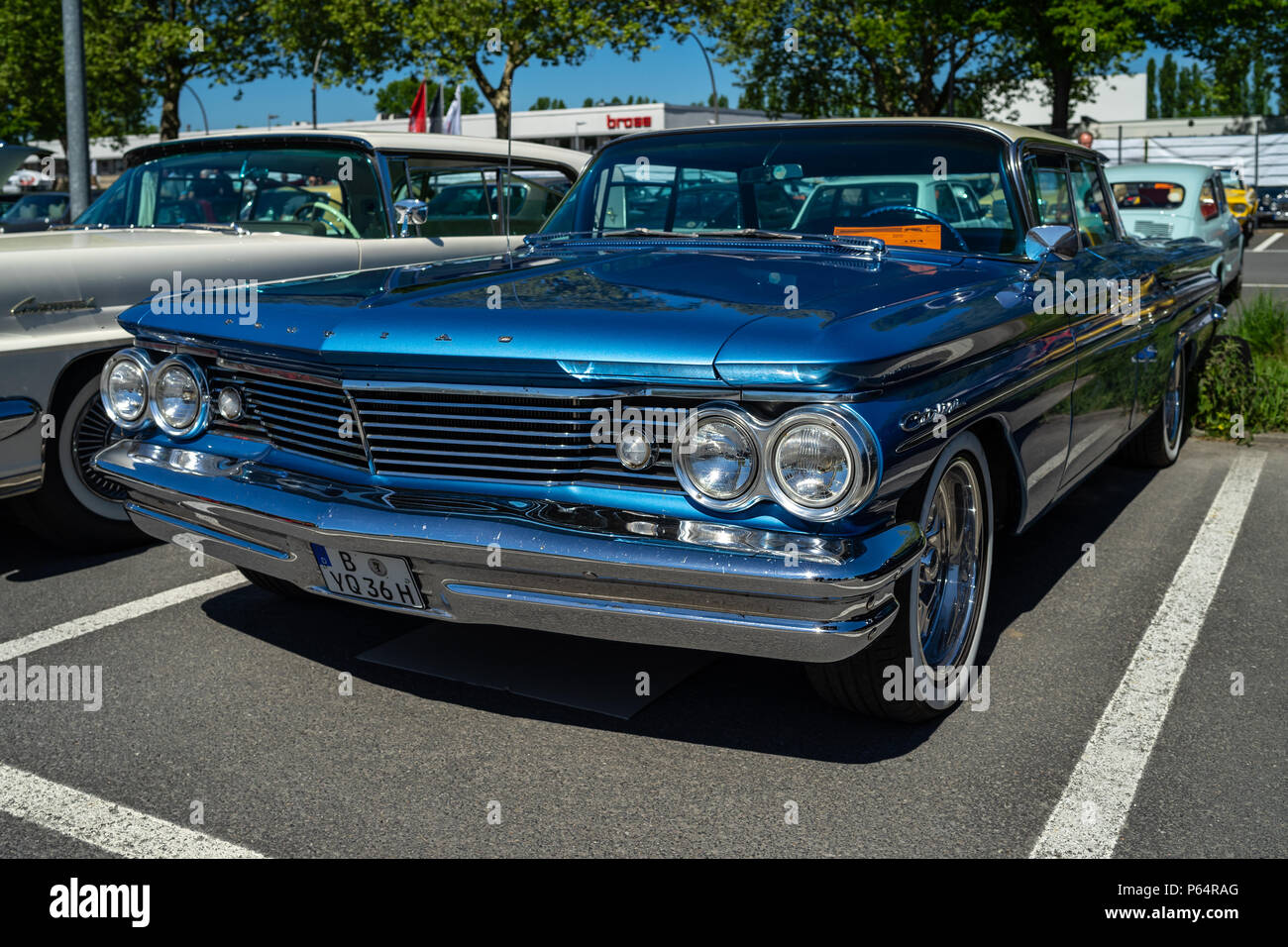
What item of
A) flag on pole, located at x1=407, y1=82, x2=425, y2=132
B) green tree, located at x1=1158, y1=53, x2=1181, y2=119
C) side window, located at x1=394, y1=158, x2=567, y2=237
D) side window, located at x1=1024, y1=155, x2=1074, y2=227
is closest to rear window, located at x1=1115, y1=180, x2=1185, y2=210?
side window, located at x1=394, y1=158, x2=567, y2=237

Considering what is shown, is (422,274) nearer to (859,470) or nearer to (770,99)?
(859,470)

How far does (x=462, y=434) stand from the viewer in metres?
2.95

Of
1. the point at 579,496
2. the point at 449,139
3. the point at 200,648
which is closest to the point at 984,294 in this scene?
the point at 579,496

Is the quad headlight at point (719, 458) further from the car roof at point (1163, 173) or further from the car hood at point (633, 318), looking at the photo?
the car roof at point (1163, 173)

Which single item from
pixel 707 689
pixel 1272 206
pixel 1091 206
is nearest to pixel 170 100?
pixel 1091 206

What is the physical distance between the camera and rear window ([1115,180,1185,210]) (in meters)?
12.8

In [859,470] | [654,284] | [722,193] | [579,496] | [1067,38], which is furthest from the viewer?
[1067,38]

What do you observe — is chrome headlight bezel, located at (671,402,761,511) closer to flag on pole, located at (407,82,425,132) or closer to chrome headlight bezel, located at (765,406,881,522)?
chrome headlight bezel, located at (765,406,881,522)

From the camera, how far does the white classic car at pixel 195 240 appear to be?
4.47m

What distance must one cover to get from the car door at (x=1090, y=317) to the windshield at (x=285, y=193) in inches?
127

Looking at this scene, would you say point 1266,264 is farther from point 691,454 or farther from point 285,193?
point 691,454

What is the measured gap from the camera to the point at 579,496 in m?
2.83

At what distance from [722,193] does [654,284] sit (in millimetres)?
1139

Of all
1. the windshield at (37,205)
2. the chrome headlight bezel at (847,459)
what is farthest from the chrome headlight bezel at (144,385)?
the windshield at (37,205)
